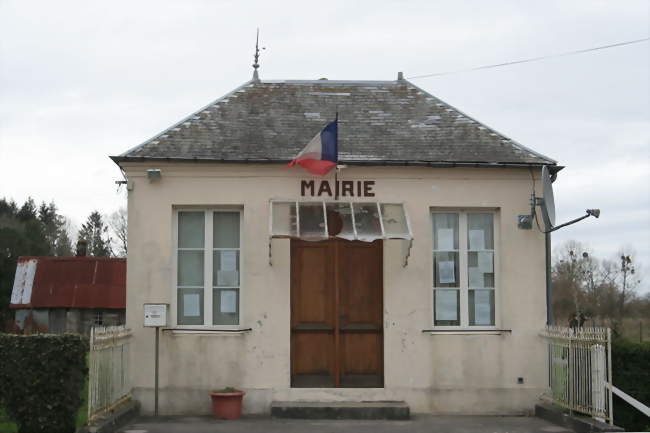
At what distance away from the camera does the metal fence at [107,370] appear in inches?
404

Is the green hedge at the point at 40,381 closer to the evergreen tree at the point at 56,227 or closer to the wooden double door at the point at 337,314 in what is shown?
the wooden double door at the point at 337,314

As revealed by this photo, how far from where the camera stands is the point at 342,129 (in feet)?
45.6

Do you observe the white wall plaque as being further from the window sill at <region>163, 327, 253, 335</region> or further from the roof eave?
the roof eave

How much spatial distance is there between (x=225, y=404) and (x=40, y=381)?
3030 mm

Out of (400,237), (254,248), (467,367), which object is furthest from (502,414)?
(254,248)

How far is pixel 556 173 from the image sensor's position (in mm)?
13289

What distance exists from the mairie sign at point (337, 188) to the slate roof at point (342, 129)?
39 centimetres

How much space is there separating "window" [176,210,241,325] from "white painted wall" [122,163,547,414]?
238 mm

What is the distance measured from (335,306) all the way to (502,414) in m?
3.14

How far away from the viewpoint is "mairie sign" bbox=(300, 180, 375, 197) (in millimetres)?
13016

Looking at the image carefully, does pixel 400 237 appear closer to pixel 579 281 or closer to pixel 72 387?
pixel 72 387

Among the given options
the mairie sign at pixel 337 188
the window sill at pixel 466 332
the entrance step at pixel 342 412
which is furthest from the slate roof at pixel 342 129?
the entrance step at pixel 342 412

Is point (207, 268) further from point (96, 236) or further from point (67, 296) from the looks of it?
point (96, 236)

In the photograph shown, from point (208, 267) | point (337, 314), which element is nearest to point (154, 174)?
point (208, 267)
